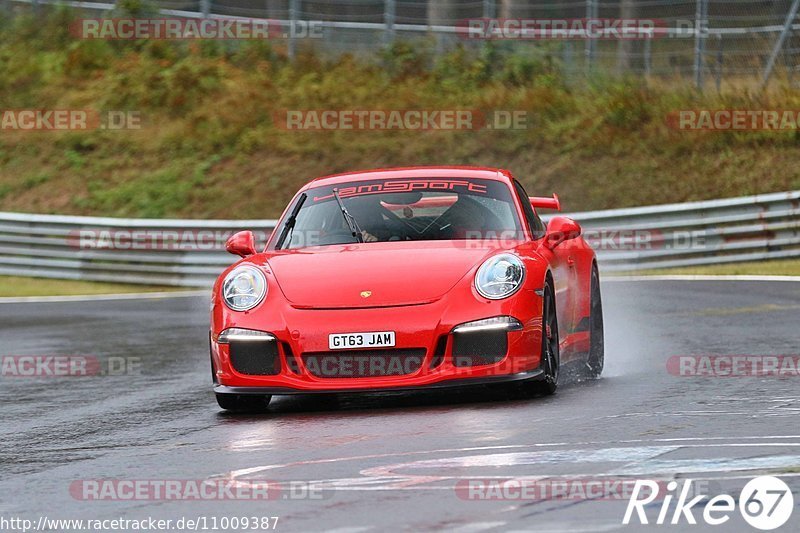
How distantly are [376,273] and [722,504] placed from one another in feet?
11.2

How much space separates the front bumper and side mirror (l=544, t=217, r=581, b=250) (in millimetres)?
1014

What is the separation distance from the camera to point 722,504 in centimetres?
531

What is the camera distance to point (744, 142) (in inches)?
1005

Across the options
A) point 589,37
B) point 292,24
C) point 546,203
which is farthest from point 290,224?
point 292,24

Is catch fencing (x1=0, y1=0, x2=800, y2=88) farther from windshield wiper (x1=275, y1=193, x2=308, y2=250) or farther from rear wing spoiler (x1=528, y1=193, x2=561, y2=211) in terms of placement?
windshield wiper (x1=275, y1=193, x2=308, y2=250)

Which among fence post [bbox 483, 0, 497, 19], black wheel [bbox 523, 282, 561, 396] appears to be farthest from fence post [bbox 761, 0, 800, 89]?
black wheel [bbox 523, 282, 561, 396]

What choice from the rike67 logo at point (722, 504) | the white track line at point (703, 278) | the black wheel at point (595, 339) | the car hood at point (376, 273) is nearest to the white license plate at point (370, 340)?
the car hood at point (376, 273)

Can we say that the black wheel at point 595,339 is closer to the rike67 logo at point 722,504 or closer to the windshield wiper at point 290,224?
the windshield wiper at point 290,224

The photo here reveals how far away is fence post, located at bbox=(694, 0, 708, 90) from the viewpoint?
25.9m

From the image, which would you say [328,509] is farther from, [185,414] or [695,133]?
[695,133]

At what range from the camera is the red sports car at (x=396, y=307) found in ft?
26.6

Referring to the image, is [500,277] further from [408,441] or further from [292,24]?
[292,24]

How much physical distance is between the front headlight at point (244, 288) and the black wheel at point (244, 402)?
494mm

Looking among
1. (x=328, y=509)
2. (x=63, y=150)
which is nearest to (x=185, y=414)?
(x=328, y=509)
